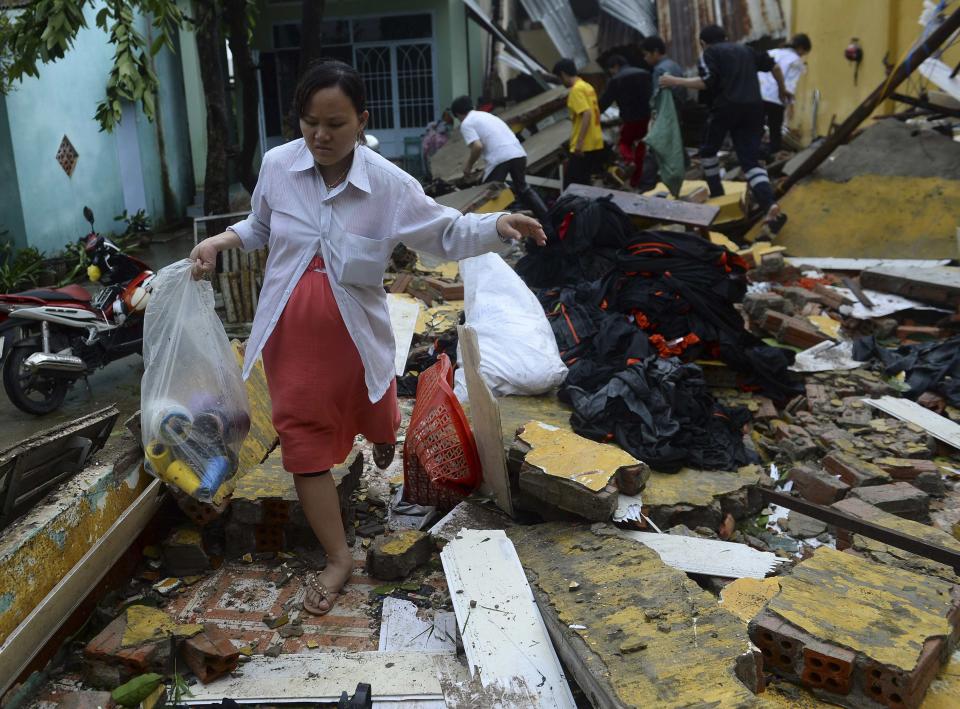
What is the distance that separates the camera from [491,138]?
907cm

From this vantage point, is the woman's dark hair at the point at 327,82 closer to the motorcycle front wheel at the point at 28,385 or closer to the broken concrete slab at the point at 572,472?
the broken concrete slab at the point at 572,472

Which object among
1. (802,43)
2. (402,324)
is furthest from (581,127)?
(402,324)

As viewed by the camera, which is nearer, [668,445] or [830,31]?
[668,445]

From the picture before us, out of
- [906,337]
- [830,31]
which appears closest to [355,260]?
[906,337]

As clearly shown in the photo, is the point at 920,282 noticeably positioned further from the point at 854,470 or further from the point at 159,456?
the point at 159,456

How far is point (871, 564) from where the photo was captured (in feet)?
8.86

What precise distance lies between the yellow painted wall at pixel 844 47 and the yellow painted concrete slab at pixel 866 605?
9.05 metres

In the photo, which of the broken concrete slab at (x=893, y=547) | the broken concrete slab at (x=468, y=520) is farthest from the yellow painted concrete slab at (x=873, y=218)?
the broken concrete slab at (x=468, y=520)

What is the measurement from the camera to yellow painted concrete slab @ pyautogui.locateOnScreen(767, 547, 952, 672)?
2271 millimetres

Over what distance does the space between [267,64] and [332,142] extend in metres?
14.2

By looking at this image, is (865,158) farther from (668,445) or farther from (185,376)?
(185,376)

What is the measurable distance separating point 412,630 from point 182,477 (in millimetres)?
955

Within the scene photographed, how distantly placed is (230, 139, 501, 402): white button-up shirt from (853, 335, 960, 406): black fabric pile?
3.64 metres

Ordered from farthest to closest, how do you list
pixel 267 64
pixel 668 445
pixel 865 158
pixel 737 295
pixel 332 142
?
pixel 267 64, pixel 865 158, pixel 737 295, pixel 668 445, pixel 332 142
